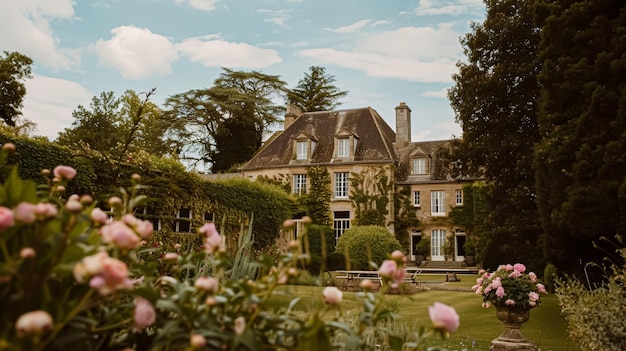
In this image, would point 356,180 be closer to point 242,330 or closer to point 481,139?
point 481,139

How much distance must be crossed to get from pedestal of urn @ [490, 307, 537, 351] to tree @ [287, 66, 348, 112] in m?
36.8

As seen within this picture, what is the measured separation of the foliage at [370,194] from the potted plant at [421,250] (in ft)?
9.37

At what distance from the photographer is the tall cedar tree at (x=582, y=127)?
883cm

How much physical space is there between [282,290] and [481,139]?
53.4 ft

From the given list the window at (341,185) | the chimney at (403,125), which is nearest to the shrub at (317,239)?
the window at (341,185)

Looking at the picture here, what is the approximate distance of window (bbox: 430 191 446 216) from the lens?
30766mm

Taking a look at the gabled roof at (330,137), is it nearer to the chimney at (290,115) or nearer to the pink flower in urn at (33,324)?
the chimney at (290,115)

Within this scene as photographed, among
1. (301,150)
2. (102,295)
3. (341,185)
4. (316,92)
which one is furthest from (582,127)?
(316,92)

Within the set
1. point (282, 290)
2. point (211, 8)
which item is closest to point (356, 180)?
point (211, 8)

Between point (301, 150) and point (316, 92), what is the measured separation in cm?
1509

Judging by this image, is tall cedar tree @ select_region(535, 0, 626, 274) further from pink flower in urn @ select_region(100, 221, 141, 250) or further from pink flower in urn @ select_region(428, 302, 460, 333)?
pink flower in urn @ select_region(100, 221, 141, 250)

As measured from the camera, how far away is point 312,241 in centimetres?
2759

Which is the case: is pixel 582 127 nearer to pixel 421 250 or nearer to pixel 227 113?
pixel 421 250

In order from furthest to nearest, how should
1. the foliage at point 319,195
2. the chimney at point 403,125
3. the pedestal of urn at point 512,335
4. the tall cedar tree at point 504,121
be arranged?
the chimney at point 403,125
the foliage at point 319,195
the tall cedar tree at point 504,121
the pedestal of urn at point 512,335
